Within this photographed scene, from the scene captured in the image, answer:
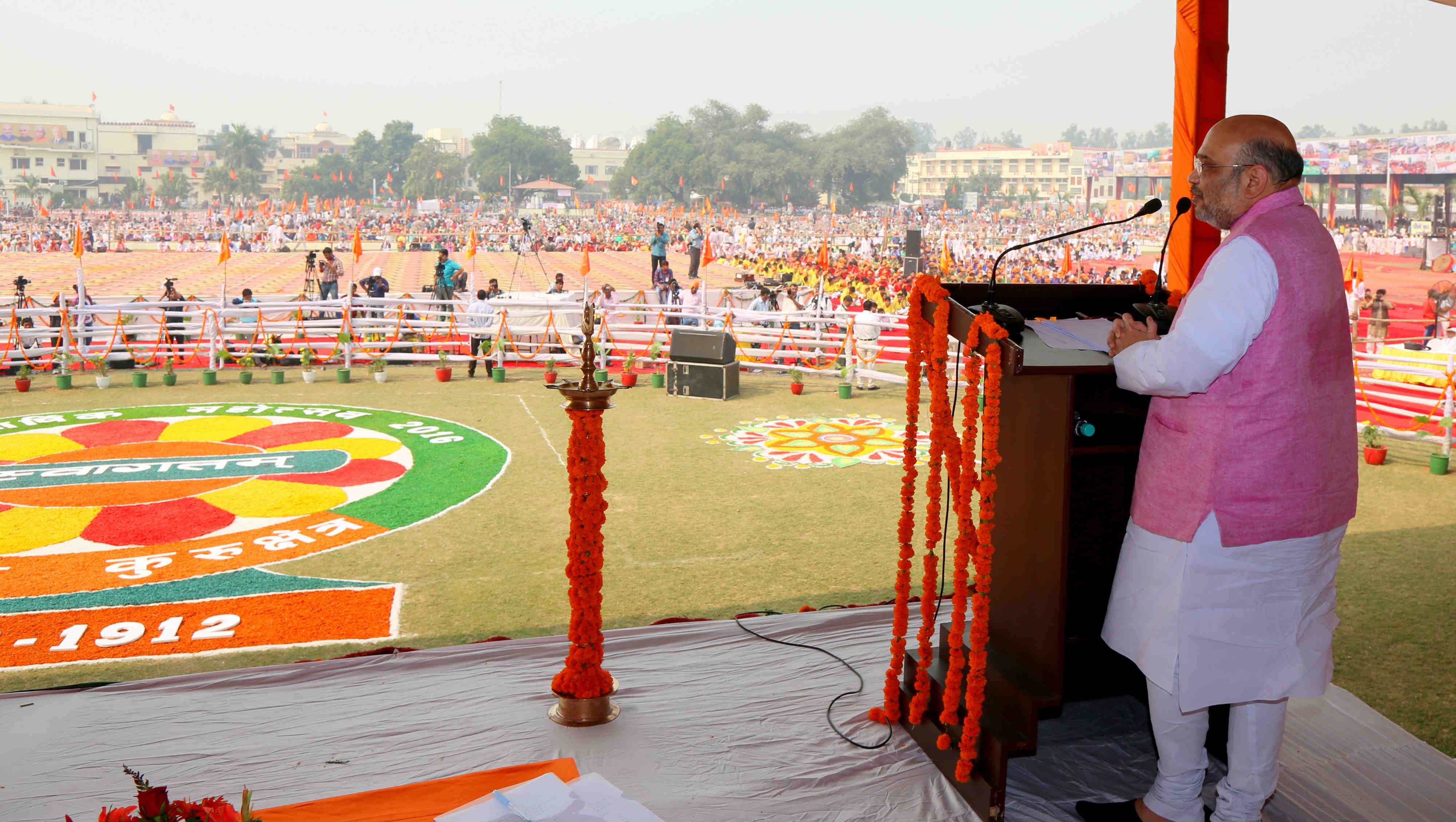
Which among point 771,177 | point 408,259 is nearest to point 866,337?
point 408,259

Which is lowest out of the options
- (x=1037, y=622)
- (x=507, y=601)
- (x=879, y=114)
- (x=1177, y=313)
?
(x=507, y=601)

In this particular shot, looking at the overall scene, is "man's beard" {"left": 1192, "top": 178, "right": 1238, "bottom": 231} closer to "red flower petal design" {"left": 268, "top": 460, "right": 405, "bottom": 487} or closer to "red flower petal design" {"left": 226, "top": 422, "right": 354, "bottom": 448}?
"red flower petal design" {"left": 268, "top": 460, "right": 405, "bottom": 487}

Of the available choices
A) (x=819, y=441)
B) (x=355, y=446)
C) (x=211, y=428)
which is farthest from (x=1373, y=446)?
(x=211, y=428)

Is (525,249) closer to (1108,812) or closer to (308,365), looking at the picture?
(308,365)

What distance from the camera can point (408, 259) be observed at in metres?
52.3

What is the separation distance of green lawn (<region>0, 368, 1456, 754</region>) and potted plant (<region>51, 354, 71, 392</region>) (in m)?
6.02

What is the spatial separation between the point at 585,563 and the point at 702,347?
908 cm

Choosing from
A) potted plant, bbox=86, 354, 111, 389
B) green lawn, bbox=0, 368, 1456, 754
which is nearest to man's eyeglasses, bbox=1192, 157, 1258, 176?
green lawn, bbox=0, 368, 1456, 754

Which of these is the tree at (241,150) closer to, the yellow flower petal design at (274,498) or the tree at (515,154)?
the tree at (515,154)

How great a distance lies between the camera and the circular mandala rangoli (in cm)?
930

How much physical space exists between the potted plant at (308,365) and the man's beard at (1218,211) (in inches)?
495

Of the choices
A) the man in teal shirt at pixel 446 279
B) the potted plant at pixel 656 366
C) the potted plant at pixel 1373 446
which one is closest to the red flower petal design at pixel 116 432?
the potted plant at pixel 656 366

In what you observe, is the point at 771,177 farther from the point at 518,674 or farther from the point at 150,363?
the point at 518,674

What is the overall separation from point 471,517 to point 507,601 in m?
1.96
